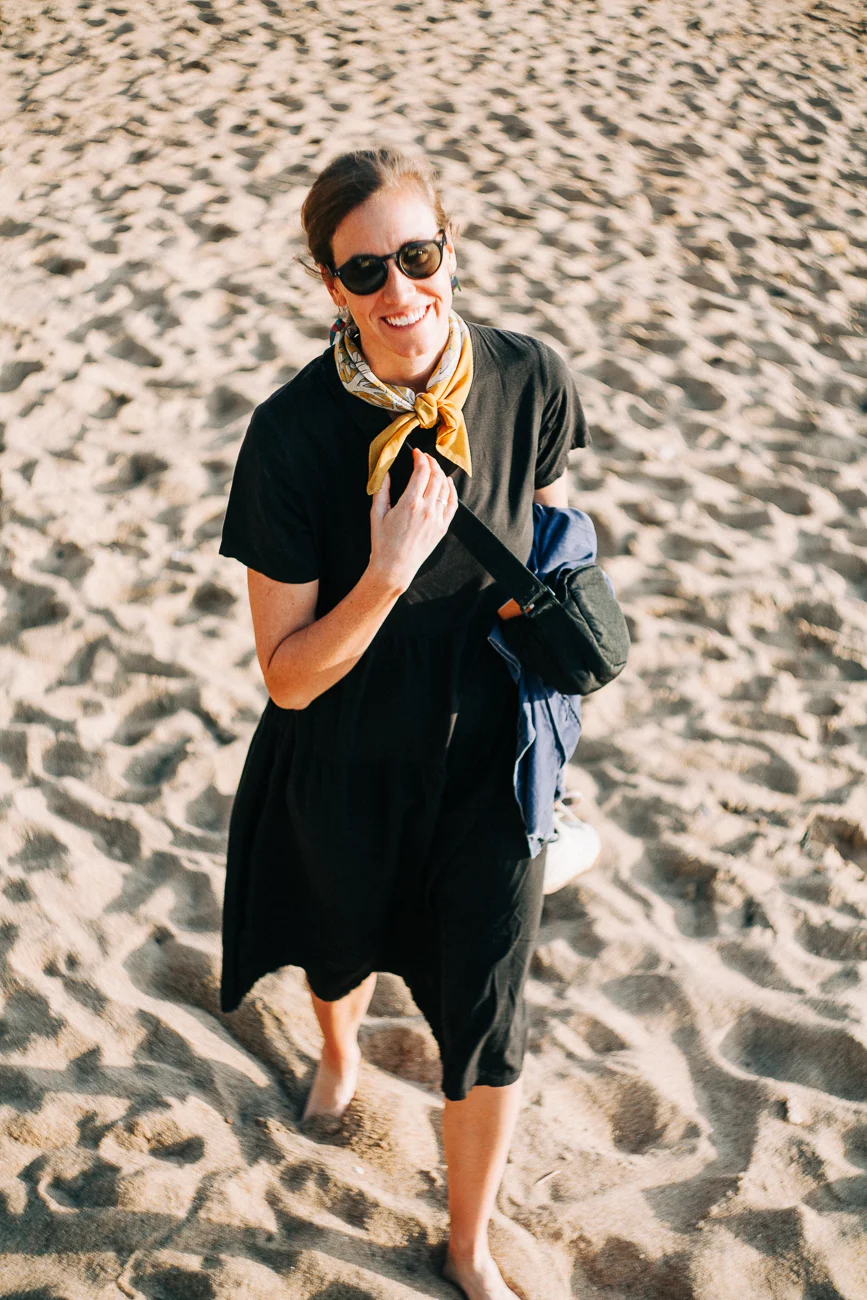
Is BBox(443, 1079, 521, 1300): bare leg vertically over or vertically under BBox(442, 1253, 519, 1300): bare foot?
over

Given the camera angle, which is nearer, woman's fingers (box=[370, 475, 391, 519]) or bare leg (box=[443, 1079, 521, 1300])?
woman's fingers (box=[370, 475, 391, 519])

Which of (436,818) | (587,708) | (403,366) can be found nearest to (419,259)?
(403,366)

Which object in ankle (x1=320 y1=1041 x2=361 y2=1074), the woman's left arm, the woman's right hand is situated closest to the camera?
the woman's right hand

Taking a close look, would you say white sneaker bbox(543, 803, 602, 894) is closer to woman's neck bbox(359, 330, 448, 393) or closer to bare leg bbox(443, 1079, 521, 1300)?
bare leg bbox(443, 1079, 521, 1300)

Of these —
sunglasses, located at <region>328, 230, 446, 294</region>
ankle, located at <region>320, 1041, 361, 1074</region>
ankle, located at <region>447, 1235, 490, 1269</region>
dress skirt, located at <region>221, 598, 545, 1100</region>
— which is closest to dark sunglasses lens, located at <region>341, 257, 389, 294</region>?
sunglasses, located at <region>328, 230, 446, 294</region>

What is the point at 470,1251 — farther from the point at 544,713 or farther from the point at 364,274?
the point at 364,274

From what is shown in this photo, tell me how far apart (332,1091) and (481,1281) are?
0.52m

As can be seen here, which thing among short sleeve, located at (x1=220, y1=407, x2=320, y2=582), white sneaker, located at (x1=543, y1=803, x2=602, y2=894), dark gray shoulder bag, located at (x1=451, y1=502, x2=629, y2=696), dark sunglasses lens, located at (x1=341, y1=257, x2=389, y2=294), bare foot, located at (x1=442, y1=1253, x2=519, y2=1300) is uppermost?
dark sunglasses lens, located at (x1=341, y1=257, x2=389, y2=294)

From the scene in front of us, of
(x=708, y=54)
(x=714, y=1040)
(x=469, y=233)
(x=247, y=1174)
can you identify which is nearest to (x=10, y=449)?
(x=469, y=233)

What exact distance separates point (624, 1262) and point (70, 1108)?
1.19 meters

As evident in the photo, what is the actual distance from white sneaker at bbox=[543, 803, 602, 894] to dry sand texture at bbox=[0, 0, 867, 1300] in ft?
0.76

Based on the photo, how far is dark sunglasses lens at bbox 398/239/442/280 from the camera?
1.75 m

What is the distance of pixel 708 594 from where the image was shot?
391cm

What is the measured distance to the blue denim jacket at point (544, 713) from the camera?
6.15ft
